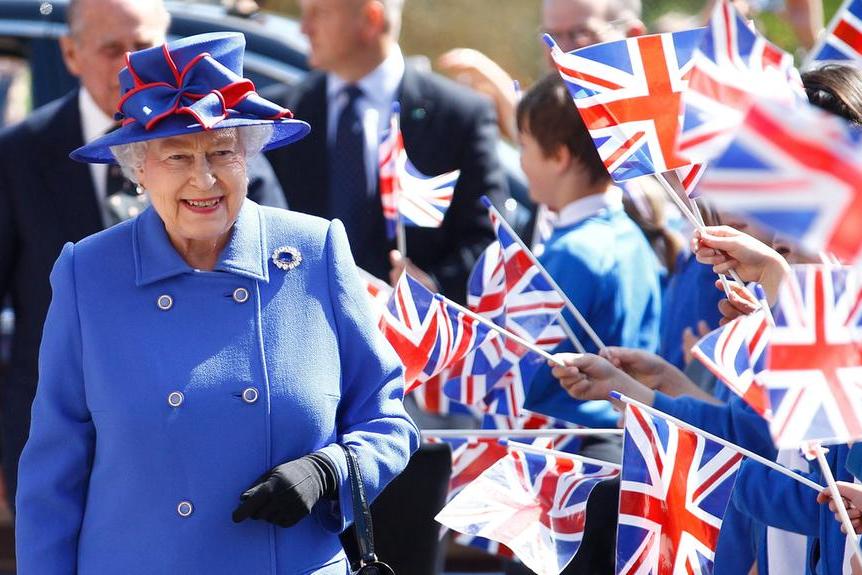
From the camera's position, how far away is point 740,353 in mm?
2873

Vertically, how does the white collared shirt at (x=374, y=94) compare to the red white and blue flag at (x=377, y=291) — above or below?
Result: above

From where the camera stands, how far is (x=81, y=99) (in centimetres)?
429

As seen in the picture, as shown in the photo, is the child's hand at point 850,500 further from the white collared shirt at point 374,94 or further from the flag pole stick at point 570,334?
the white collared shirt at point 374,94

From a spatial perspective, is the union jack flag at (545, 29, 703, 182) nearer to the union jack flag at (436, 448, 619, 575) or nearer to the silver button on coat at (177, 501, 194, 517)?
the union jack flag at (436, 448, 619, 575)

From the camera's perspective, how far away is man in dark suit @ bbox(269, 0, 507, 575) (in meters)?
4.64

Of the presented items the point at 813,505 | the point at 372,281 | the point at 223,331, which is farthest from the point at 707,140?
the point at 372,281

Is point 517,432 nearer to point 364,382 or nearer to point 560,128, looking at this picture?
point 364,382

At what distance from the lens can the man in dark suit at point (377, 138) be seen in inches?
187

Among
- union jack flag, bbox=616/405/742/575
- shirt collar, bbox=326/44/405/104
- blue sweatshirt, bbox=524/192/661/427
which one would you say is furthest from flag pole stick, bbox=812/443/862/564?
shirt collar, bbox=326/44/405/104

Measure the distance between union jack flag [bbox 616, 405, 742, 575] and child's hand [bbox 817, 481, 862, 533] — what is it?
300 mm

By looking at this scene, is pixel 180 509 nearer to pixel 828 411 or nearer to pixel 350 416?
pixel 350 416

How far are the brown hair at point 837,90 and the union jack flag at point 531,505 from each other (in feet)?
3.22

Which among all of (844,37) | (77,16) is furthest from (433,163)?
(844,37)

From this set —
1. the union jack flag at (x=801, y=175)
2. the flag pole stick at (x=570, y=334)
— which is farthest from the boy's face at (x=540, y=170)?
the union jack flag at (x=801, y=175)
